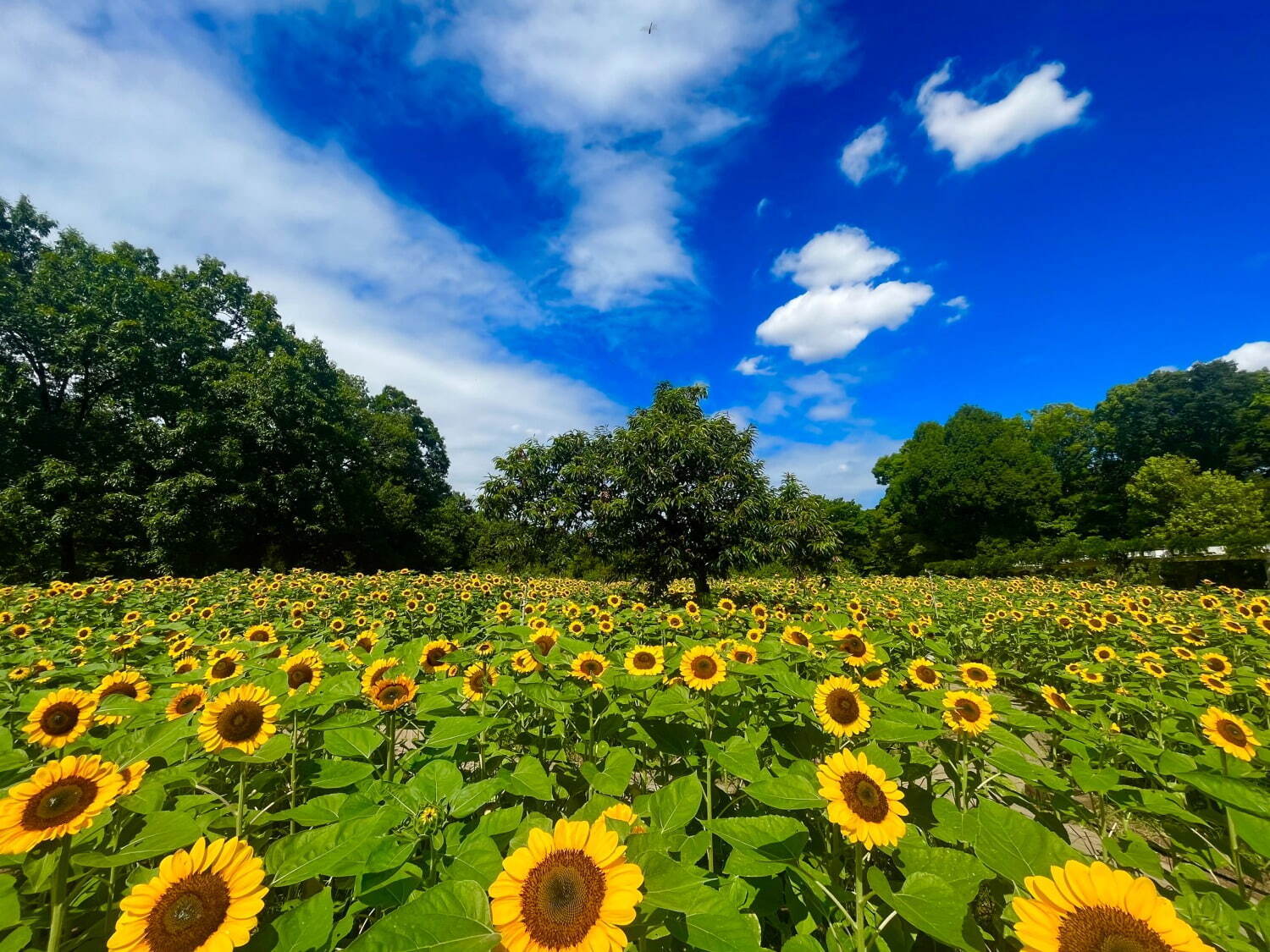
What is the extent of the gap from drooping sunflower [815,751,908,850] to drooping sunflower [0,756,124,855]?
5.38ft

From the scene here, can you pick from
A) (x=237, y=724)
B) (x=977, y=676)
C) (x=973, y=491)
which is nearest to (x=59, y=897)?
(x=237, y=724)

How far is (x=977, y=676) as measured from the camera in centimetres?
253

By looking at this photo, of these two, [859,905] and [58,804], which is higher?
[58,804]

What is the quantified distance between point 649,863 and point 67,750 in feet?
6.67

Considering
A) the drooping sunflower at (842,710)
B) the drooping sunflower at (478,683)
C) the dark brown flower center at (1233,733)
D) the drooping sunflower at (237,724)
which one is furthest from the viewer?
the drooping sunflower at (478,683)

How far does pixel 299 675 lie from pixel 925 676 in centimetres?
274

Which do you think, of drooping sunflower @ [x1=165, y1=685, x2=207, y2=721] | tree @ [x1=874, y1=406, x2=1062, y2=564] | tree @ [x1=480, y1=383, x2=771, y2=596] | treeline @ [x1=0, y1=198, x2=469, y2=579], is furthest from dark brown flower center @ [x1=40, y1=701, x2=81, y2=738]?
tree @ [x1=874, y1=406, x2=1062, y2=564]

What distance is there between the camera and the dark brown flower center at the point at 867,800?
3.99 ft

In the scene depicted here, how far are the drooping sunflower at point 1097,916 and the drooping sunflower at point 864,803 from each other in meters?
0.26

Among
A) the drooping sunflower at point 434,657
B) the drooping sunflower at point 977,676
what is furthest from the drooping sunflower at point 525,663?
the drooping sunflower at point 977,676

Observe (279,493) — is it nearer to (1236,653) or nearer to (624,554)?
(624,554)

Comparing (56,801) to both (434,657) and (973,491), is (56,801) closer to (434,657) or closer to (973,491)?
(434,657)

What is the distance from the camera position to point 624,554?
35.1 ft

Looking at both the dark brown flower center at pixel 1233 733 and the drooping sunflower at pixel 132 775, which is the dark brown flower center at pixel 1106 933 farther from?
the drooping sunflower at pixel 132 775
